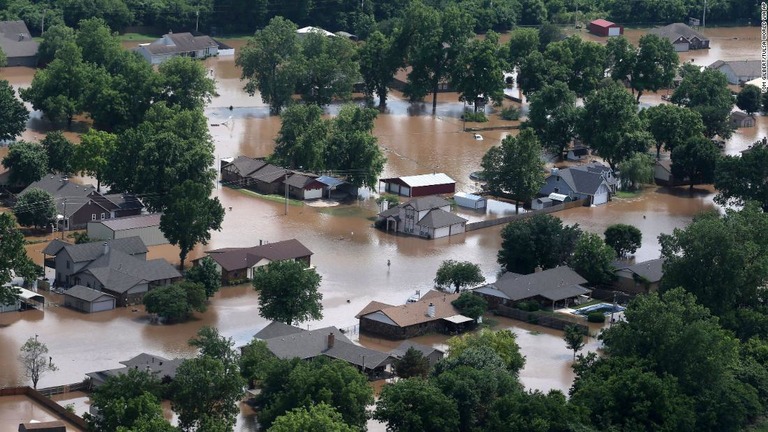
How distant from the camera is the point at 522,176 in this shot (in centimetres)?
7175

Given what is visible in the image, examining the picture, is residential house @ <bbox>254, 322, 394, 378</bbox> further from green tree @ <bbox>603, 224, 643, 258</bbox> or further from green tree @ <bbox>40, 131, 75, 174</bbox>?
green tree @ <bbox>40, 131, 75, 174</bbox>

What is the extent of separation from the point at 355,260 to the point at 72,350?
13.5 metres

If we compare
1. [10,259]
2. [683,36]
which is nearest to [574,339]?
[10,259]

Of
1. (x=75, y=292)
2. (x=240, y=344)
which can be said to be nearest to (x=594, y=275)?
(x=240, y=344)

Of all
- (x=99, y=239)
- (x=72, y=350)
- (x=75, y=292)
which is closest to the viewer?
(x=72, y=350)

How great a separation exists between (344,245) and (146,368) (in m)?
17.8

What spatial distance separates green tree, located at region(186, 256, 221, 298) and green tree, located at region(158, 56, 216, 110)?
2313 centimetres

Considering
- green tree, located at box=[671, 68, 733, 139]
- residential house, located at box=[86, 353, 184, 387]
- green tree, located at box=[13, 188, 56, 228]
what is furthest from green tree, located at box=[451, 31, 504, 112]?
residential house, located at box=[86, 353, 184, 387]

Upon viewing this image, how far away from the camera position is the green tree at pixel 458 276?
2372 inches

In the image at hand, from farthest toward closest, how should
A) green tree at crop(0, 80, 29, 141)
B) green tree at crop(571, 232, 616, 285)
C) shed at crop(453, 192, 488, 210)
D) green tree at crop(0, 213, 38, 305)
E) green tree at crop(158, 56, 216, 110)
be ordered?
1. green tree at crop(158, 56, 216, 110)
2. green tree at crop(0, 80, 29, 141)
3. shed at crop(453, 192, 488, 210)
4. green tree at crop(571, 232, 616, 285)
5. green tree at crop(0, 213, 38, 305)

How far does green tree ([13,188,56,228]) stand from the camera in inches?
2589

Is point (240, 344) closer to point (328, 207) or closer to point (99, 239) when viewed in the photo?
point (99, 239)

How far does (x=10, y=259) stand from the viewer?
2211 inches

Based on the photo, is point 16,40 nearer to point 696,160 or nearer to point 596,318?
point 696,160
